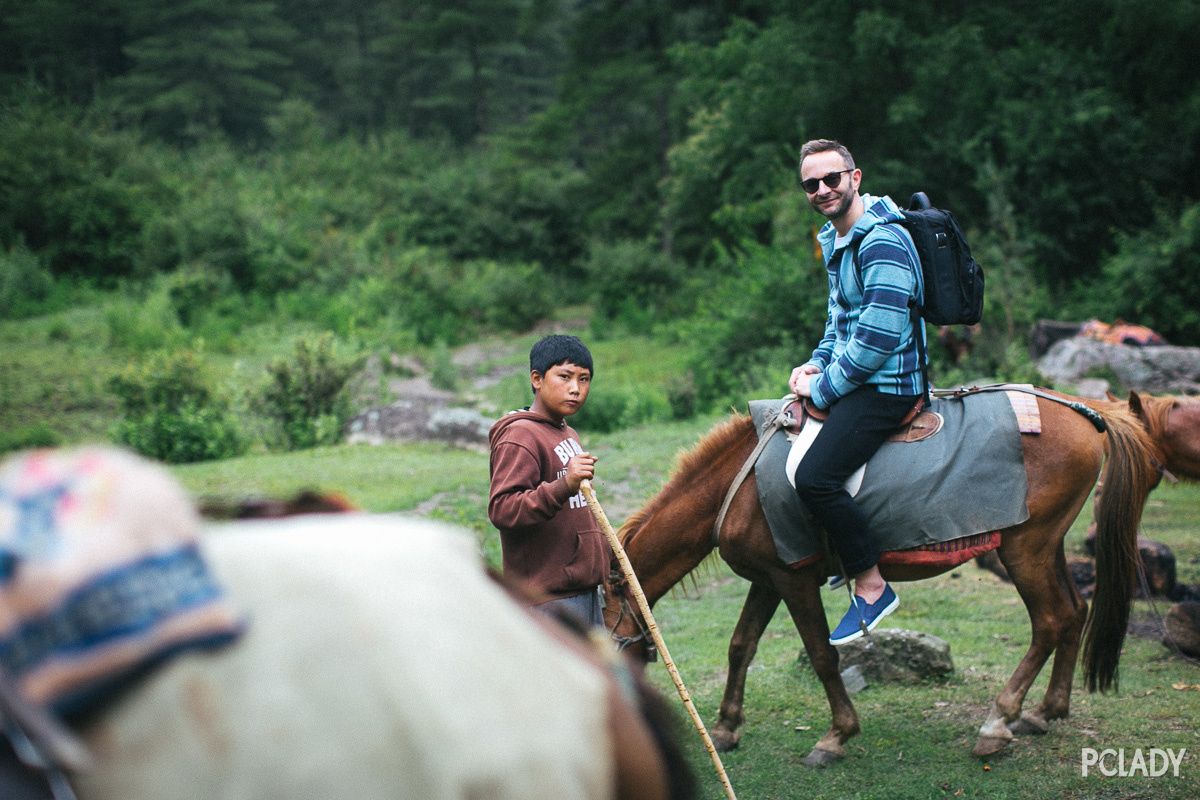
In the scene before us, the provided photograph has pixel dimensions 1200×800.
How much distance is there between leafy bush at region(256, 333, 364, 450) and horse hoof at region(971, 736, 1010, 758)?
30.8ft

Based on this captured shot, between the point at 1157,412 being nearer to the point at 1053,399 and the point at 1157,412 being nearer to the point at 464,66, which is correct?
the point at 1053,399

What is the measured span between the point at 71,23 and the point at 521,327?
65.4 ft

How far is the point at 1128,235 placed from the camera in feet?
53.1

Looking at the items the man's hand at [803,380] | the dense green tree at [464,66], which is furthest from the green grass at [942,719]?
the dense green tree at [464,66]

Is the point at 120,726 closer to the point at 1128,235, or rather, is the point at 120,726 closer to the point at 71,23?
the point at 1128,235

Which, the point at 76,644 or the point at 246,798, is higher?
the point at 76,644

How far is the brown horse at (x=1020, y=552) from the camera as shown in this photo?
12.6 ft

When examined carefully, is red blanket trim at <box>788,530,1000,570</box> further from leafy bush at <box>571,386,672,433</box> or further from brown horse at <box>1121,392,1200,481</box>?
leafy bush at <box>571,386,672,433</box>

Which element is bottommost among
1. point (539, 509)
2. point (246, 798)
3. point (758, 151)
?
point (539, 509)

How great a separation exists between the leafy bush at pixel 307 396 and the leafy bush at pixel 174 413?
616 mm

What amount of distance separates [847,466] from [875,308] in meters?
0.69

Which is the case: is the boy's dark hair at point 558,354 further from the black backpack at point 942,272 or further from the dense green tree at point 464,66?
the dense green tree at point 464,66

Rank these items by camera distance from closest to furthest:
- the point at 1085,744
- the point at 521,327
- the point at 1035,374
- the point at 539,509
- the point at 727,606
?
the point at 539,509 < the point at 1085,744 < the point at 727,606 < the point at 1035,374 < the point at 521,327

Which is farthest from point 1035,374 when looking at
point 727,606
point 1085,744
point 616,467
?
point 1085,744
